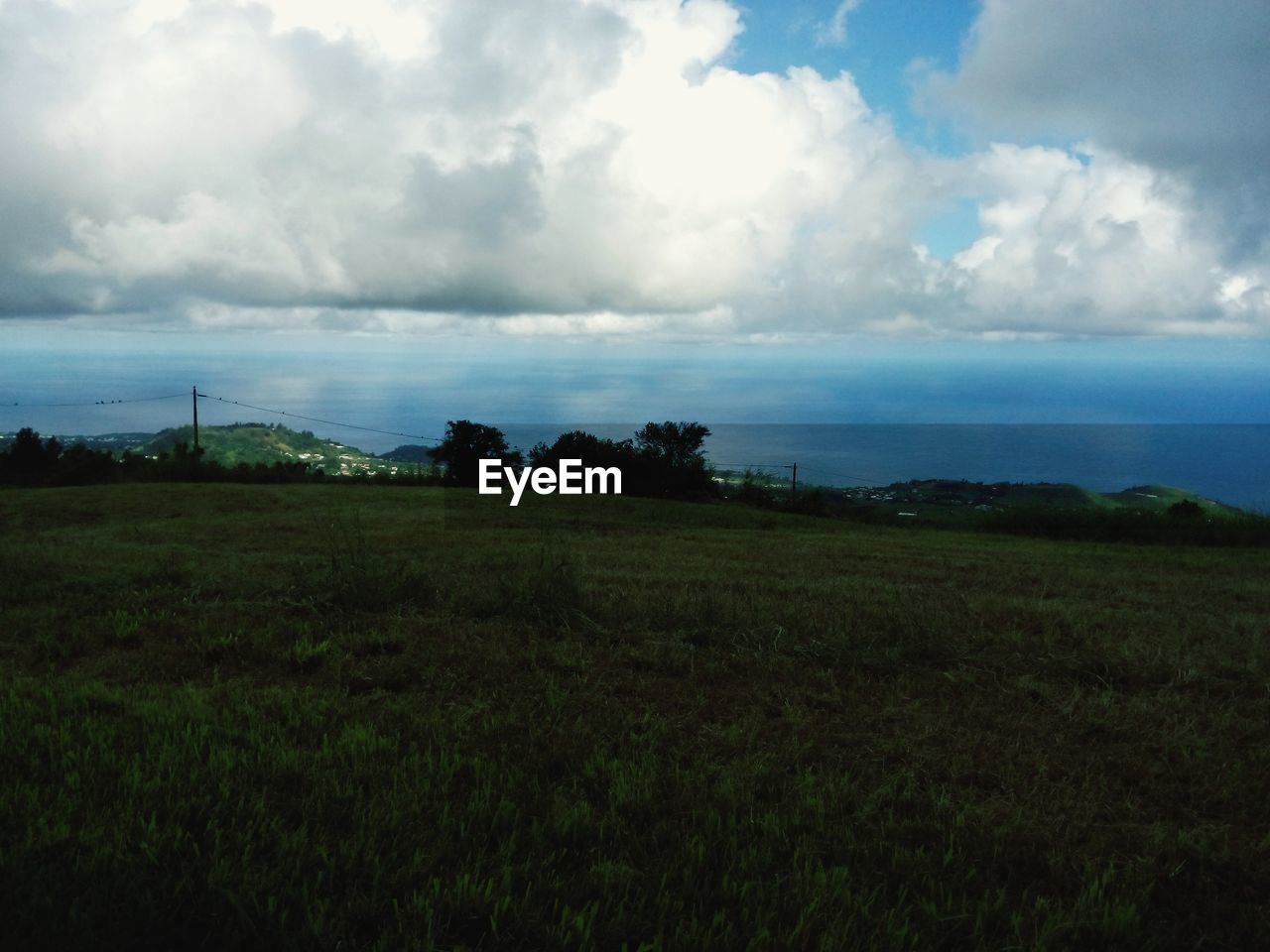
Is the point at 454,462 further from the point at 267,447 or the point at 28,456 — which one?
the point at 28,456

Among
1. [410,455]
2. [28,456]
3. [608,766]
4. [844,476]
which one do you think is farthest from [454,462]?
[608,766]

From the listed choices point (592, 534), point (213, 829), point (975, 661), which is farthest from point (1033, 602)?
point (592, 534)

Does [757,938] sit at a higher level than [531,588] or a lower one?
lower

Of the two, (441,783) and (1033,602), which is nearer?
(441,783)

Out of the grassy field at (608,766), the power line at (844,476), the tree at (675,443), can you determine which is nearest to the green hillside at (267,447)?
the tree at (675,443)

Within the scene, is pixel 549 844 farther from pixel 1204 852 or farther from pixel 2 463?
pixel 2 463

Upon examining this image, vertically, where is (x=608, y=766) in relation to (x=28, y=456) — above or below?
below
